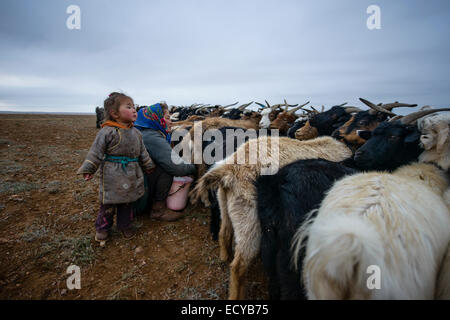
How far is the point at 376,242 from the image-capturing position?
2.43 ft

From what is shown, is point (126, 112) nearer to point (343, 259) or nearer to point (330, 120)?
point (343, 259)

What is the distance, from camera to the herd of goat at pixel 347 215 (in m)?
0.76

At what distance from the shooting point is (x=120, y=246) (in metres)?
2.69

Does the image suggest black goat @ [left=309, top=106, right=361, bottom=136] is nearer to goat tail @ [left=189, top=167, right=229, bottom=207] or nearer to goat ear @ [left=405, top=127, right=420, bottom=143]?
goat ear @ [left=405, top=127, right=420, bottom=143]

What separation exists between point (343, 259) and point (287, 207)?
70 cm

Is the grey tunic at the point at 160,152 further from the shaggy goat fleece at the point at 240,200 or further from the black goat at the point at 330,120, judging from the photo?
the black goat at the point at 330,120

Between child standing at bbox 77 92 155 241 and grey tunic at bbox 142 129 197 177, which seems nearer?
child standing at bbox 77 92 155 241

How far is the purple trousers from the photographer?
8.62 ft

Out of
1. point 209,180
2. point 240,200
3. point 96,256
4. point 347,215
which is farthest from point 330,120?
point 96,256

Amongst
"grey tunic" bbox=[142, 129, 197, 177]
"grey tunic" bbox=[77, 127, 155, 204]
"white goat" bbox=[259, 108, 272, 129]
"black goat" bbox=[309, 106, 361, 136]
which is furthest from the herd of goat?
"white goat" bbox=[259, 108, 272, 129]

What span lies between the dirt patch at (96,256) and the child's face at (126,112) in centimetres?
174

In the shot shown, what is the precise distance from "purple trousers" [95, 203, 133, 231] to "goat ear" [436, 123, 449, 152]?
3.84 metres
